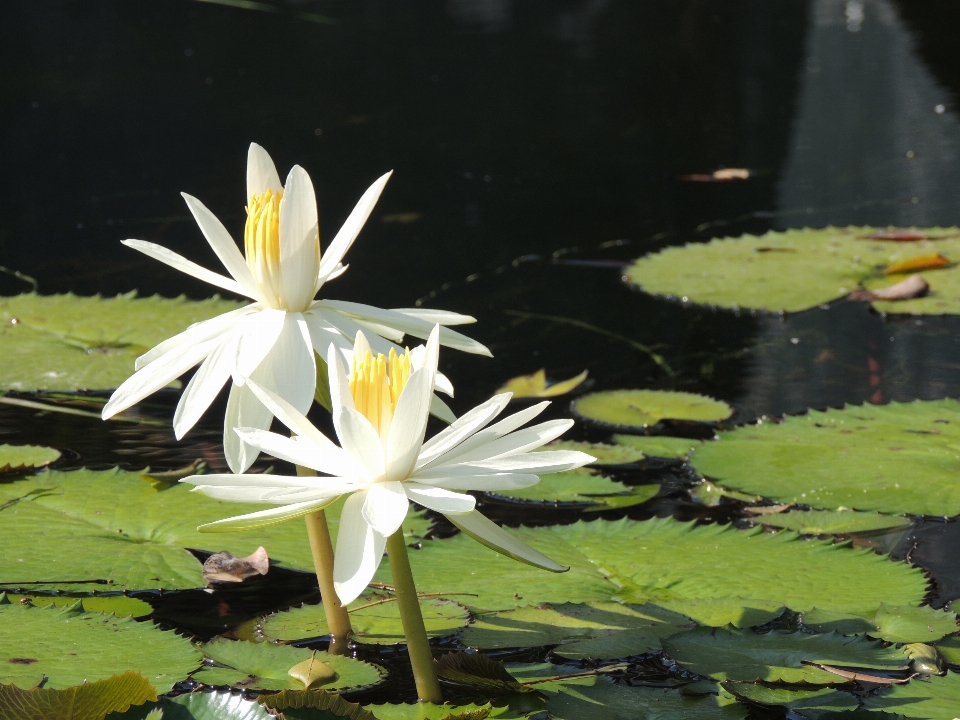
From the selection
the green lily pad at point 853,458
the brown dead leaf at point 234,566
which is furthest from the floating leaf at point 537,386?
the brown dead leaf at point 234,566

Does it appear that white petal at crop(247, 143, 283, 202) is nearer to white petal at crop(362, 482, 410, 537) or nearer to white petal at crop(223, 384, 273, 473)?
white petal at crop(223, 384, 273, 473)

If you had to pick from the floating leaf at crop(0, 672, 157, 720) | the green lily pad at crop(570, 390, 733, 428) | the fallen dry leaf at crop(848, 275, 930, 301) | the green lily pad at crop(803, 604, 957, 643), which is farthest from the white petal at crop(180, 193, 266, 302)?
the fallen dry leaf at crop(848, 275, 930, 301)

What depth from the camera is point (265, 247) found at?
88 centimetres

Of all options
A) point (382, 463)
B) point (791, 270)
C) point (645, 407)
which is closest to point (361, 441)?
point (382, 463)

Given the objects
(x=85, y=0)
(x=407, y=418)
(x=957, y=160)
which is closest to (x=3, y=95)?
(x=85, y=0)

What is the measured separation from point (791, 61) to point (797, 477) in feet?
15.4

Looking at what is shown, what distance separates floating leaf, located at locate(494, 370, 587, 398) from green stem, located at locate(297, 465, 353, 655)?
965 mm

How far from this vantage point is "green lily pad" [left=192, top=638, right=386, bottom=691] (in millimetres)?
905

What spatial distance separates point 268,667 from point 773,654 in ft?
1.49

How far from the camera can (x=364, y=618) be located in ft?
3.48

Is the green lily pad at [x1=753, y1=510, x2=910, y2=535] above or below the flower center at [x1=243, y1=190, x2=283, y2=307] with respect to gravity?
below

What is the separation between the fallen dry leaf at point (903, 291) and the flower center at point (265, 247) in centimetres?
185

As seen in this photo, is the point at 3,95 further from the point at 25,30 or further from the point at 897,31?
the point at 897,31

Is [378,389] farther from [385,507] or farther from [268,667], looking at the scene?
[268,667]
